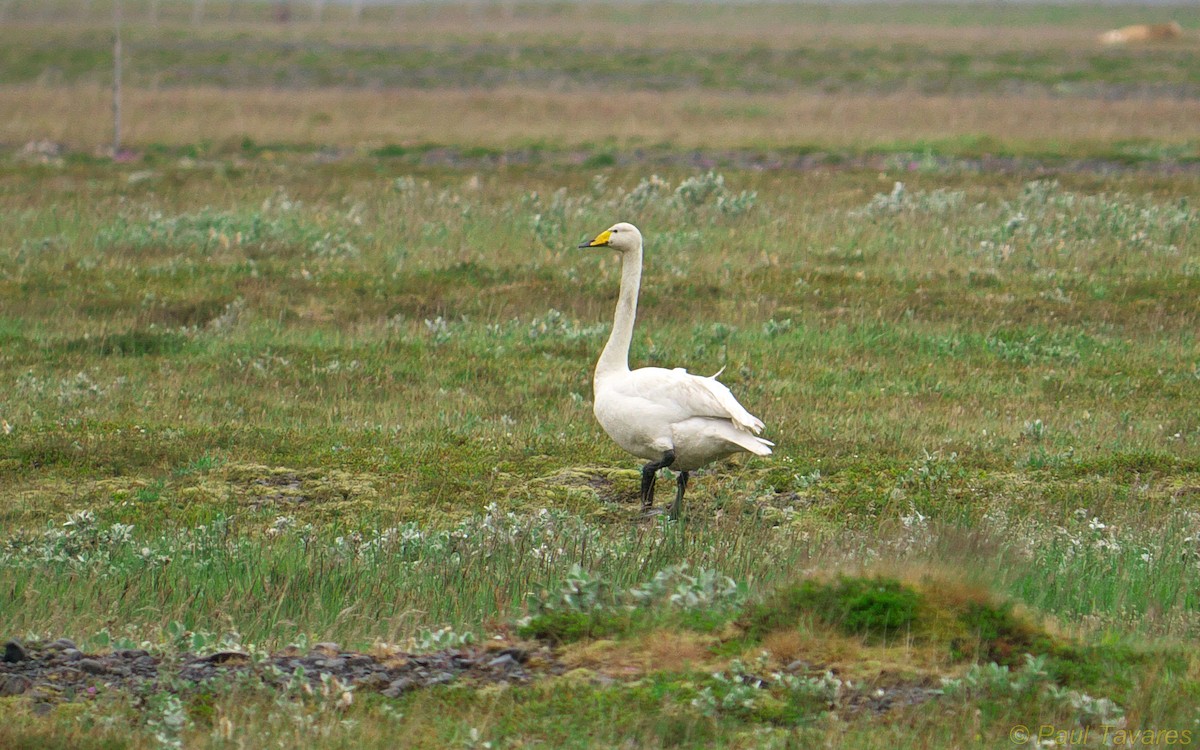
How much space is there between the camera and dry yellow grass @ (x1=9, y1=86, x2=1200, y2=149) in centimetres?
3828

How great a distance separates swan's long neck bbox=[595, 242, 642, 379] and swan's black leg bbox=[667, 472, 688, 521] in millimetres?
877

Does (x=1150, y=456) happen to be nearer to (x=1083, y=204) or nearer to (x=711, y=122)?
(x=1083, y=204)

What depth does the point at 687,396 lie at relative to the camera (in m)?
9.61

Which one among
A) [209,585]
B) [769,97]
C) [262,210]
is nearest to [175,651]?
[209,585]

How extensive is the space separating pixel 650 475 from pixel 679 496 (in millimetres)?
252

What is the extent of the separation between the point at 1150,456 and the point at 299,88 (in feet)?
152

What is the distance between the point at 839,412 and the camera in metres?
13.1

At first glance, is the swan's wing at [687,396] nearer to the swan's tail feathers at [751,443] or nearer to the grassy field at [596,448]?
the swan's tail feathers at [751,443]

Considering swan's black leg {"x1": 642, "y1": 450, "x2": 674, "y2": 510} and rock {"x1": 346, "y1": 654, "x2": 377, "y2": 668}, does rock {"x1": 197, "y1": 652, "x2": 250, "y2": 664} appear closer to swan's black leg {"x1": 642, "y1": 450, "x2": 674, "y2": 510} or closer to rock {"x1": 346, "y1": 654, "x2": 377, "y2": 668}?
rock {"x1": 346, "y1": 654, "x2": 377, "y2": 668}

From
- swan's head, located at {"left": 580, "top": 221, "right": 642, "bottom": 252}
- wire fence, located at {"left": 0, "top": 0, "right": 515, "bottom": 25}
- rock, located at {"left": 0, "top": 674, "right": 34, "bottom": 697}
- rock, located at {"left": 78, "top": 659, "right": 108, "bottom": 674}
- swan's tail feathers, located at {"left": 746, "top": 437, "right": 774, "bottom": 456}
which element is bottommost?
rock, located at {"left": 0, "top": 674, "right": 34, "bottom": 697}

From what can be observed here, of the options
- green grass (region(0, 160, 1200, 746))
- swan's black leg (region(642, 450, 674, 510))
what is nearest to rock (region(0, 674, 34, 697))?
green grass (region(0, 160, 1200, 746))

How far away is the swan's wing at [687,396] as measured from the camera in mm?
9445

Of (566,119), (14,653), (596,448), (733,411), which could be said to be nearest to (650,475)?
(733,411)

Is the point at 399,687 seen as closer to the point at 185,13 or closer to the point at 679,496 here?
the point at 679,496
